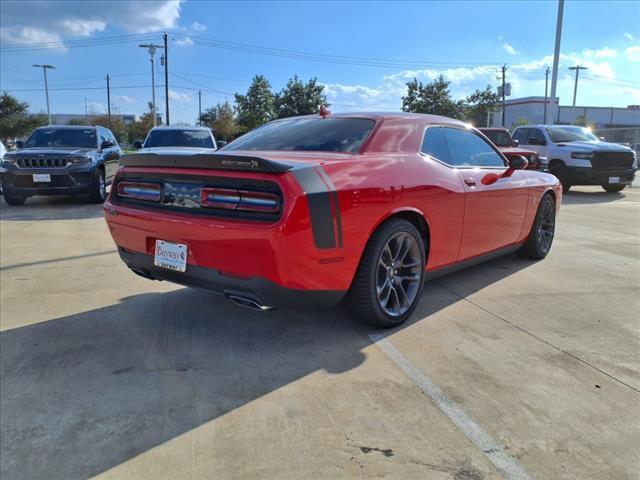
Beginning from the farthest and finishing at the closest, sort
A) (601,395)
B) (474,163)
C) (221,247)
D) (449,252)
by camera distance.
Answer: (474,163)
(449,252)
(221,247)
(601,395)

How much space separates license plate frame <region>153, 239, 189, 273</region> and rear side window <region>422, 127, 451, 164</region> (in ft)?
6.25

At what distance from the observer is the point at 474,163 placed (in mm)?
4410

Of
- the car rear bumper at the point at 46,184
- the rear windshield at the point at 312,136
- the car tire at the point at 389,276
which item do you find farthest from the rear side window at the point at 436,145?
the car rear bumper at the point at 46,184

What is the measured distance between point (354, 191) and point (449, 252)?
1342 mm

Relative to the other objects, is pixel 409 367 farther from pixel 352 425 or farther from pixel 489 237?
pixel 489 237

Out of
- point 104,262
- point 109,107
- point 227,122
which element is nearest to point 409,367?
point 104,262

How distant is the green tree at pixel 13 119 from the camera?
45.0 m

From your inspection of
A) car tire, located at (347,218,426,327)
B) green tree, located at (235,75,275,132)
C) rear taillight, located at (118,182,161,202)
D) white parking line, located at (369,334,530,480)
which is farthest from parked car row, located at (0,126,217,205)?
green tree, located at (235,75,275,132)

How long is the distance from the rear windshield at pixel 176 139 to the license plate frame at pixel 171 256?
8.99 m

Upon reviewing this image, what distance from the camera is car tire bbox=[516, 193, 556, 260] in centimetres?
545

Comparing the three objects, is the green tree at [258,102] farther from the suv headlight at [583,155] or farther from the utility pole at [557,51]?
the suv headlight at [583,155]

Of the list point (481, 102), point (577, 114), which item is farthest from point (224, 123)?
point (577, 114)

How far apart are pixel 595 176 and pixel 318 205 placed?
37.8 feet

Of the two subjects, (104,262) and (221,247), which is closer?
(221,247)
